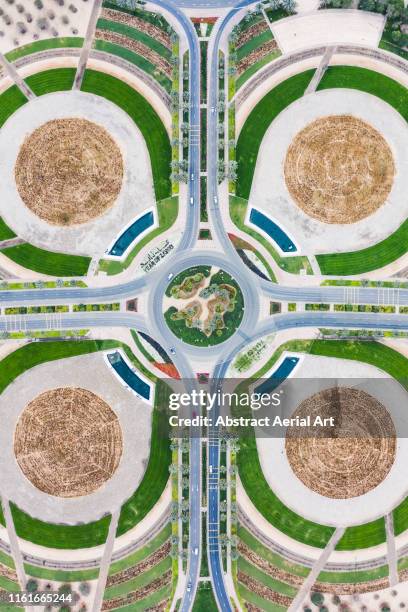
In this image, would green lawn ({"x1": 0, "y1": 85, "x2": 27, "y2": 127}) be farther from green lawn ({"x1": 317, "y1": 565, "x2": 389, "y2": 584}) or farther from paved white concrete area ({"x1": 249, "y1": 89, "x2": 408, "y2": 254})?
green lawn ({"x1": 317, "y1": 565, "x2": 389, "y2": 584})

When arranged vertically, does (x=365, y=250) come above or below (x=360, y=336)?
above

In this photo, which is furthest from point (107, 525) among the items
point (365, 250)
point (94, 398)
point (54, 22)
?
point (54, 22)

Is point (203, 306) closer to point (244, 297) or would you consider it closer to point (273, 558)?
point (244, 297)

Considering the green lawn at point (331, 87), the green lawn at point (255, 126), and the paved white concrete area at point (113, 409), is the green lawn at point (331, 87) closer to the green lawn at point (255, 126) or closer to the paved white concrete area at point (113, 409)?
the green lawn at point (255, 126)

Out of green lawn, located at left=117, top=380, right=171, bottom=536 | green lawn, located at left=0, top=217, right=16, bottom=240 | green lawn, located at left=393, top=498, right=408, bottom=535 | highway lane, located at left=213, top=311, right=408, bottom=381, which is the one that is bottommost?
green lawn, located at left=393, top=498, right=408, bottom=535

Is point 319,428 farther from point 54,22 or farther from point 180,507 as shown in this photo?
point 54,22

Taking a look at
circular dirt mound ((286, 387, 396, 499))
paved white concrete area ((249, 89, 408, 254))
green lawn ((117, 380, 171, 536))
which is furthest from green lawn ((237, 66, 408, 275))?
green lawn ((117, 380, 171, 536))
